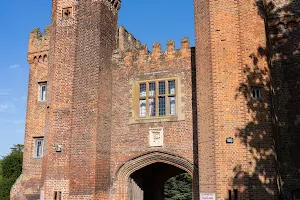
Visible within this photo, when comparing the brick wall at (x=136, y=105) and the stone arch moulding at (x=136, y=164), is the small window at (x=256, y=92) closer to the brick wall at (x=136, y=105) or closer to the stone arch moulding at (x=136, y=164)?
the brick wall at (x=136, y=105)

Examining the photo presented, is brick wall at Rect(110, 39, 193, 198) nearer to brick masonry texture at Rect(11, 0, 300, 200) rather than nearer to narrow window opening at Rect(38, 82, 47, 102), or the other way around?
brick masonry texture at Rect(11, 0, 300, 200)

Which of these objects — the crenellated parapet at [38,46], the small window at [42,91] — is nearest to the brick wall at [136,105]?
the small window at [42,91]

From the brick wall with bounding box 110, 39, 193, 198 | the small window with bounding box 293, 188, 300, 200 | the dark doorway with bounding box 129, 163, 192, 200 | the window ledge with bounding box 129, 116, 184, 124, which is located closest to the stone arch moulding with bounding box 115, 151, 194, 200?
the brick wall with bounding box 110, 39, 193, 198

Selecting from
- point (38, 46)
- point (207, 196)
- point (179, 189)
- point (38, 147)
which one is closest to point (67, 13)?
point (38, 46)

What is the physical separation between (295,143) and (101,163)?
289 inches

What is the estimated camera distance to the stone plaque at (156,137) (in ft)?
47.8

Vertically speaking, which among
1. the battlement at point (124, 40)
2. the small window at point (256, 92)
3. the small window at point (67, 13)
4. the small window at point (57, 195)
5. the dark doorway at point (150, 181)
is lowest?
the small window at point (57, 195)

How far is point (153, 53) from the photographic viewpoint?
1566cm

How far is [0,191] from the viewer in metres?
22.4

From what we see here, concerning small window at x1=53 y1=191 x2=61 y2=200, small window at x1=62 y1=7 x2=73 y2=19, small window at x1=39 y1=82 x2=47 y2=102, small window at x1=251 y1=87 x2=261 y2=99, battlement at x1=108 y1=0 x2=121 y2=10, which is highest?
battlement at x1=108 y1=0 x2=121 y2=10

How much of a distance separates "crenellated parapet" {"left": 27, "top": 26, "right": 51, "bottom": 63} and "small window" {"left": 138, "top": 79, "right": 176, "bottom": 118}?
6.72 meters

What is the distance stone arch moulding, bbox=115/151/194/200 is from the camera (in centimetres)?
1439

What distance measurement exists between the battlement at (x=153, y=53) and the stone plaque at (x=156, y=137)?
3.02 meters

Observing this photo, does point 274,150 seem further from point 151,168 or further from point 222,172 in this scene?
point 151,168
